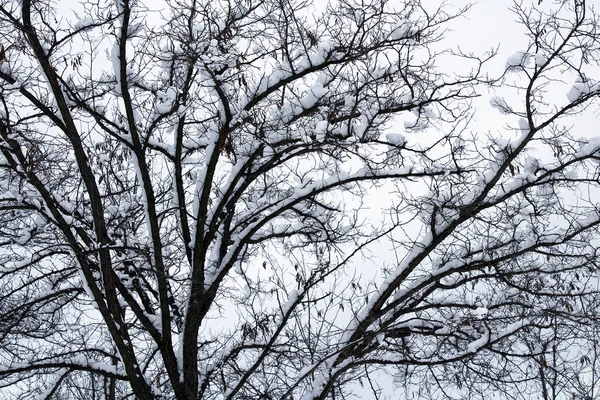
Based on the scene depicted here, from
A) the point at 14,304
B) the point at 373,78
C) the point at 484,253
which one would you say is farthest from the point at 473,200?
the point at 14,304

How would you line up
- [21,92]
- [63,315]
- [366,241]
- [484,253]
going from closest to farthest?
[21,92], [484,253], [366,241], [63,315]

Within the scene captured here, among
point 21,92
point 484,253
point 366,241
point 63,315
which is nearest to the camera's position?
point 21,92

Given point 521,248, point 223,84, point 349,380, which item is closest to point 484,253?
point 521,248

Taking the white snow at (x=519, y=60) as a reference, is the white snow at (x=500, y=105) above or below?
below

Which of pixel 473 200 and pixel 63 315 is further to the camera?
pixel 63 315

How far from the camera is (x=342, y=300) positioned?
24.0 feet

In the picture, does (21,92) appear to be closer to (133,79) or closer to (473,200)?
(133,79)

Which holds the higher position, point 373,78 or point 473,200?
point 373,78

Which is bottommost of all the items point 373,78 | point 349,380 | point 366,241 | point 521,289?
point 349,380

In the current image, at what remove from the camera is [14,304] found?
7.48m

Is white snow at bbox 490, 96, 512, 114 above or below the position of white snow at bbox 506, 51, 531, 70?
below

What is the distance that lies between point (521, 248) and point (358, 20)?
11.3 ft

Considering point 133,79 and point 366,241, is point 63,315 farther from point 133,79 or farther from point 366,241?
point 366,241

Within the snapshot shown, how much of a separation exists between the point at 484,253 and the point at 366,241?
4.83 ft
